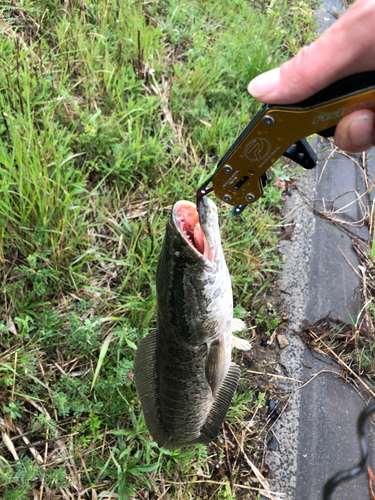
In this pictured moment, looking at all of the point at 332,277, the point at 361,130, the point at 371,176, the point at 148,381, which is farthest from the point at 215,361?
the point at 371,176

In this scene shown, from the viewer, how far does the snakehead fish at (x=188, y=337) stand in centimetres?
173

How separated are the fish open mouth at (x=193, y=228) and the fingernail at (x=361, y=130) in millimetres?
776

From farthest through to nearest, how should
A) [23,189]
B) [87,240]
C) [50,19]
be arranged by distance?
[50,19] → [87,240] → [23,189]

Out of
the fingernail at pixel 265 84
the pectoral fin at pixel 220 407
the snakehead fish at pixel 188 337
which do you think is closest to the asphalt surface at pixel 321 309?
the pectoral fin at pixel 220 407

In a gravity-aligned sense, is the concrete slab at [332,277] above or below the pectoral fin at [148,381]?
above

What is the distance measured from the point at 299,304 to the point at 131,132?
218 cm

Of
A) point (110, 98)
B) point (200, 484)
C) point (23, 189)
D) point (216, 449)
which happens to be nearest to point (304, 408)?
point (216, 449)

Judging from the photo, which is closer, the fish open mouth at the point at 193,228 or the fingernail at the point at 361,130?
the fingernail at the point at 361,130

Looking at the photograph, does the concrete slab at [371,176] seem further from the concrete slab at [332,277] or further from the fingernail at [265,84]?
the fingernail at [265,84]

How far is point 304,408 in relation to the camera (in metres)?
2.88

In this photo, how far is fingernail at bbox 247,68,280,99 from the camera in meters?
1.36

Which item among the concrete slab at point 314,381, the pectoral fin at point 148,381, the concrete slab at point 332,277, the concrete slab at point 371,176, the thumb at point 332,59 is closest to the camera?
the thumb at point 332,59

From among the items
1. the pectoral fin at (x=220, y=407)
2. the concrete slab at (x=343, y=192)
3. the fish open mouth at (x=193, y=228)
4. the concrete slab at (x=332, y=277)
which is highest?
the fish open mouth at (x=193, y=228)

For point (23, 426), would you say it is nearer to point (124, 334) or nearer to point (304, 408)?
point (124, 334)
